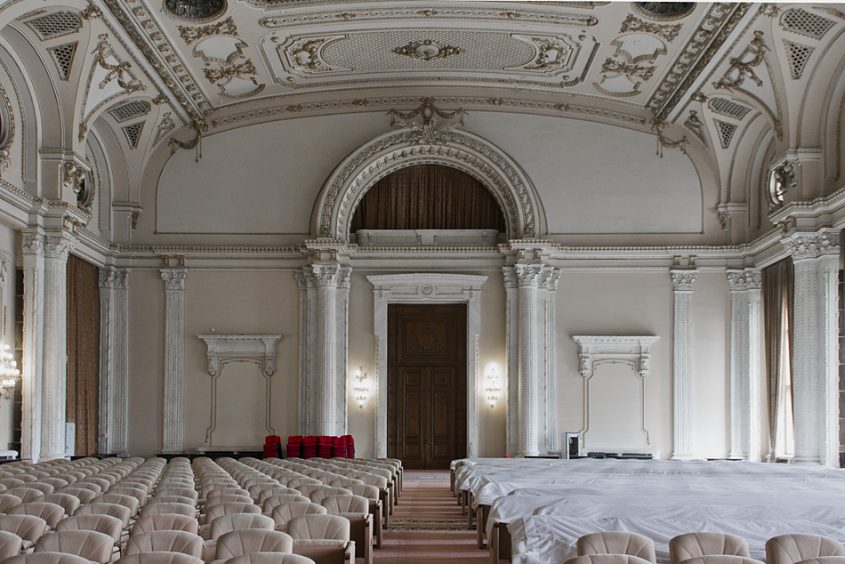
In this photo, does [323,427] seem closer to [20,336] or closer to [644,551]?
[20,336]

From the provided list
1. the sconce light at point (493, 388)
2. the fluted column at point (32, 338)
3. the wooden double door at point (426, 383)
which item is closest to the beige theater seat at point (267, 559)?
the fluted column at point (32, 338)

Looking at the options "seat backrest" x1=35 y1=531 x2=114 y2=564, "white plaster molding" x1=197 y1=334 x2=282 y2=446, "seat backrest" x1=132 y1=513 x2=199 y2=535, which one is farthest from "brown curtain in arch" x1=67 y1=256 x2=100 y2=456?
"seat backrest" x1=35 y1=531 x2=114 y2=564

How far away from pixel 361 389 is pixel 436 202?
16.7ft

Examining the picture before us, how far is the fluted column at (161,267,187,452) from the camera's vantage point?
25359 mm

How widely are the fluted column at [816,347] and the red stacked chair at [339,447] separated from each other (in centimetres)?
979

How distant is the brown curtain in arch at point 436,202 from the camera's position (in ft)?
87.1

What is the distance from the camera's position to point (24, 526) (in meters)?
8.52

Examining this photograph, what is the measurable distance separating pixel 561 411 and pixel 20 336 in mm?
12358

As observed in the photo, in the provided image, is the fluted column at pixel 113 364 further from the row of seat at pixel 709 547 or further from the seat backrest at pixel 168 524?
the row of seat at pixel 709 547

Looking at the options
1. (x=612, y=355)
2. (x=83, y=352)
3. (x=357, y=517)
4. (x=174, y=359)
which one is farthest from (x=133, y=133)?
(x=357, y=517)

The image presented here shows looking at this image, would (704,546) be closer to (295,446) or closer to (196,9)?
(196,9)

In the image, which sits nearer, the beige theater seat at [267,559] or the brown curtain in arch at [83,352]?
the beige theater seat at [267,559]


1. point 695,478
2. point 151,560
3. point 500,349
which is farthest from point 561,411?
point 151,560

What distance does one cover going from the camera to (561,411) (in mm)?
25266
